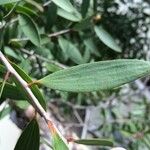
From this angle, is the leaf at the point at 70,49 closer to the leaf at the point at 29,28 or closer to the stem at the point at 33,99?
the leaf at the point at 29,28

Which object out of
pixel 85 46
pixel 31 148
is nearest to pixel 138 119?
pixel 85 46

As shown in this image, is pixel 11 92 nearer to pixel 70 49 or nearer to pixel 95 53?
pixel 70 49

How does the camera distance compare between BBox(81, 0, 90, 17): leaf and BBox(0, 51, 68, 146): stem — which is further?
BBox(81, 0, 90, 17): leaf

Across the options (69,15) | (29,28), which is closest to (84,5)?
(69,15)

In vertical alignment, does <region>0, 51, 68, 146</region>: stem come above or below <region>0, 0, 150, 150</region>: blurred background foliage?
above

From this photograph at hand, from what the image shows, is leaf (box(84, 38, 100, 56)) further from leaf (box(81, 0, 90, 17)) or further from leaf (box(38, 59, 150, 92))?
leaf (box(38, 59, 150, 92))

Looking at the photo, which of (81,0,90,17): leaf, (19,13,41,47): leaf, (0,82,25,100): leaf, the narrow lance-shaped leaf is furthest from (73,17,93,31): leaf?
the narrow lance-shaped leaf

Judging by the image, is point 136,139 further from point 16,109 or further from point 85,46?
point 16,109
